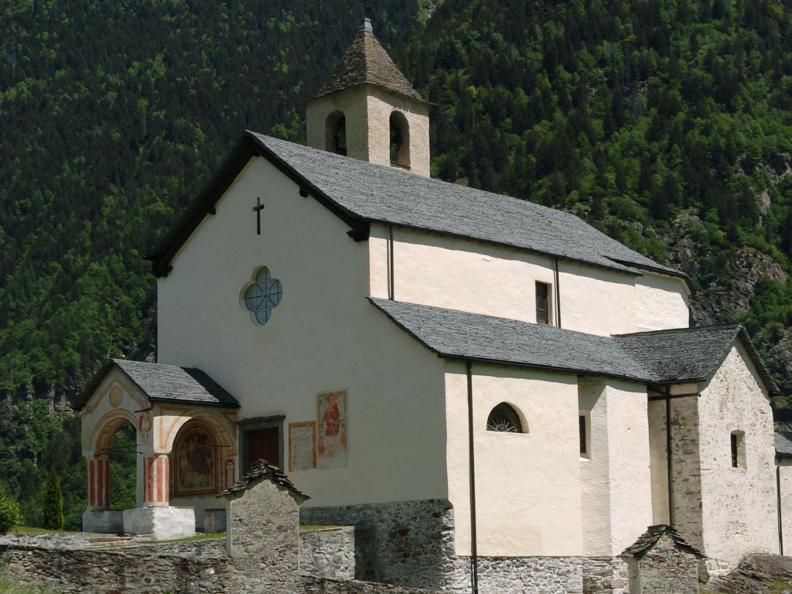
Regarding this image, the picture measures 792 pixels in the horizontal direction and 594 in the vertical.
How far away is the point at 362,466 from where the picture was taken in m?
31.2

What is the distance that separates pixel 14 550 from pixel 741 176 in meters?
90.9

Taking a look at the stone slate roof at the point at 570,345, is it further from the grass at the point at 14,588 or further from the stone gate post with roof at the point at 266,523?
the grass at the point at 14,588

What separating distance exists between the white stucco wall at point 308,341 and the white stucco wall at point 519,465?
57 centimetres

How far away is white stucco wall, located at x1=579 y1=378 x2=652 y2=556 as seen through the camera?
109 feet

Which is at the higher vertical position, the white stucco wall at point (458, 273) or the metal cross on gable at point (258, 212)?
the metal cross on gable at point (258, 212)

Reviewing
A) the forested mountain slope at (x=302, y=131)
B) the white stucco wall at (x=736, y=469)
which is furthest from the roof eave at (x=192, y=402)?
the forested mountain slope at (x=302, y=131)

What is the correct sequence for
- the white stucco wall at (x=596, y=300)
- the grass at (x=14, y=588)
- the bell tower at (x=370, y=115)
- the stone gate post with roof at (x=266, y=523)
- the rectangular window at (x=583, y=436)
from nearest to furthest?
the grass at (x=14, y=588), the stone gate post with roof at (x=266, y=523), the rectangular window at (x=583, y=436), the white stucco wall at (x=596, y=300), the bell tower at (x=370, y=115)

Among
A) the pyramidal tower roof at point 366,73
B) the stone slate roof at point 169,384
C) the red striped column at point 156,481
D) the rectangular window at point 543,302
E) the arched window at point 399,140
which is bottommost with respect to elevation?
the red striped column at point 156,481

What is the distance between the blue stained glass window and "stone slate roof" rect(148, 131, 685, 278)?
2438 millimetres

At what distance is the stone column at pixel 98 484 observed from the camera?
34250 millimetres

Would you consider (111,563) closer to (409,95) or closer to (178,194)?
(409,95)

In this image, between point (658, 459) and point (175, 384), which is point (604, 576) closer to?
point (658, 459)

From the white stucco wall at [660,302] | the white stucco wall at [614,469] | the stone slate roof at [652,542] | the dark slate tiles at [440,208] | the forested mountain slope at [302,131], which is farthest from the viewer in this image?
the forested mountain slope at [302,131]

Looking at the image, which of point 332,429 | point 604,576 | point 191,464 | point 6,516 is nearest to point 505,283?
point 332,429
